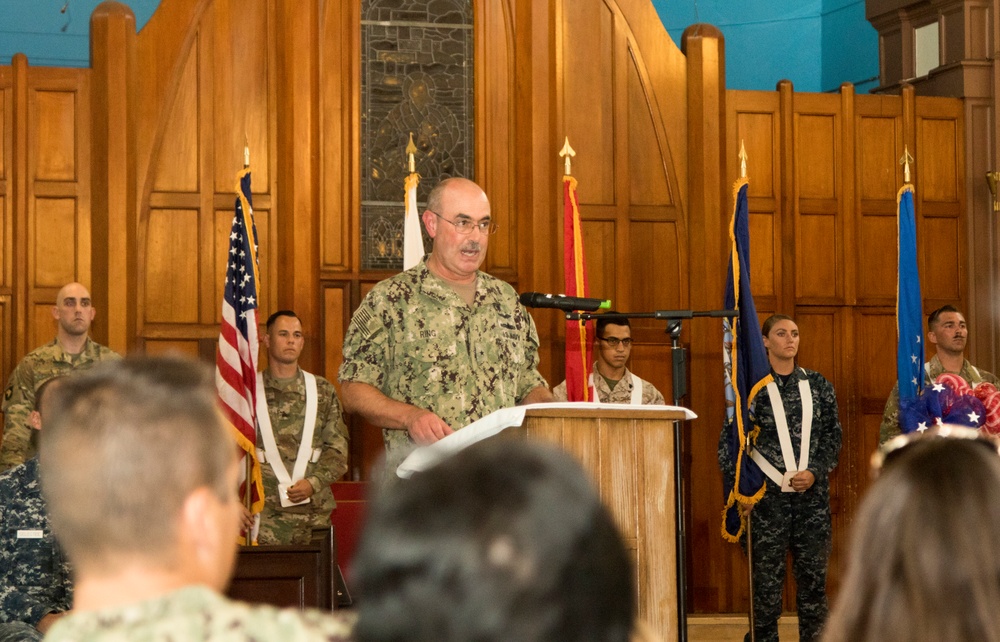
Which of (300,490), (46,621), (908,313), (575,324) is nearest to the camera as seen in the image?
(46,621)

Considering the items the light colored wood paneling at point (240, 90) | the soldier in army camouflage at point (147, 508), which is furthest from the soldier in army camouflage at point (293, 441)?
the soldier in army camouflage at point (147, 508)

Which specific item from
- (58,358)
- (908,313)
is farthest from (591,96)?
(58,358)

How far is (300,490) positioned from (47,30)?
467 centimetres

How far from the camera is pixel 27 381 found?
23.1ft

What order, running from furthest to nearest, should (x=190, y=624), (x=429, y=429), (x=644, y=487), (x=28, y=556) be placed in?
(x=28, y=556)
(x=644, y=487)
(x=429, y=429)
(x=190, y=624)

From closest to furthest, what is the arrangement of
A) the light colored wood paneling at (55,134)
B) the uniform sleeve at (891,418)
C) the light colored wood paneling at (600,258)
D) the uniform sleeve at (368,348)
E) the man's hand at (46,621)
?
the man's hand at (46,621) → the uniform sleeve at (368,348) → the uniform sleeve at (891,418) → the light colored wood paneling at (55,134) → the light colored wood paneling at (600,258)

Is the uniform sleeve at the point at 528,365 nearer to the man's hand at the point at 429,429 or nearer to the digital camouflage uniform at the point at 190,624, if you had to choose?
the man's hand at the point at 429,429

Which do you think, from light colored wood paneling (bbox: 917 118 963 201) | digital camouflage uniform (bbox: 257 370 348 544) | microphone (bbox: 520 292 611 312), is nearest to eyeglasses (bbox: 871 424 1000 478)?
microphone (bbox: 520 292 611 312)

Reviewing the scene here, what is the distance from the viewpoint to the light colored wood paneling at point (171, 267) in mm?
7781

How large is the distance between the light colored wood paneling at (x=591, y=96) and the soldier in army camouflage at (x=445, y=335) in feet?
12.7

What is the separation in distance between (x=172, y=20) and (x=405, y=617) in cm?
743

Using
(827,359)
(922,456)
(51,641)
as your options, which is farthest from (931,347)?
(51,641)

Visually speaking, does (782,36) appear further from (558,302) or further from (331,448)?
(558,302)

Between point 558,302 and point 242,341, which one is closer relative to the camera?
point 558,302
